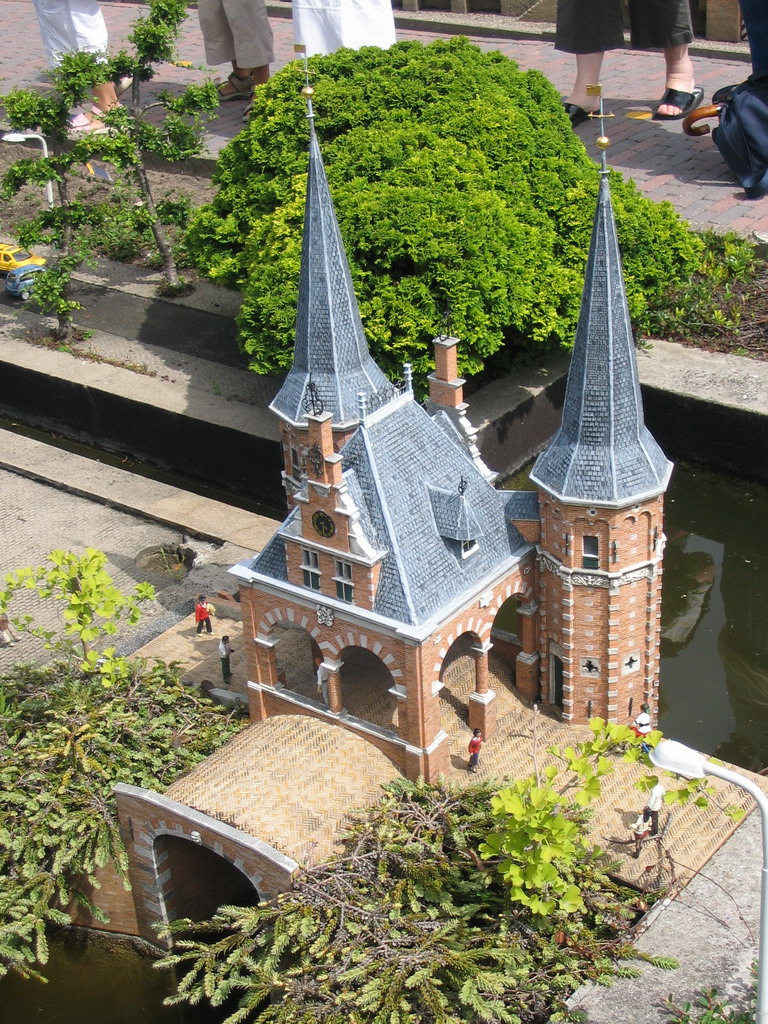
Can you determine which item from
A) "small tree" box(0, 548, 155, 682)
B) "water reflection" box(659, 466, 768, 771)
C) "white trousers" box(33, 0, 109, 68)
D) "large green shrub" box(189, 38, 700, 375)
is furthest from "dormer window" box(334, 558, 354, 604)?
"white trousers" box(33, 0, 109, 68)

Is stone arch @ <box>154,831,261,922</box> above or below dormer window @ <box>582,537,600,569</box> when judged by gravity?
below

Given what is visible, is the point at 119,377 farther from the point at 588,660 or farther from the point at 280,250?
the point at 588,660

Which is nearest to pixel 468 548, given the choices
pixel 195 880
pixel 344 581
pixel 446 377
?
pixel 344 581

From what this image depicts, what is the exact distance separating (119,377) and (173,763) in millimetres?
20737

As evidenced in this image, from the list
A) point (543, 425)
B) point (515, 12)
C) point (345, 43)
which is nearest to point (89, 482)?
point (543, 425)

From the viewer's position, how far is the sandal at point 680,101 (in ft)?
186

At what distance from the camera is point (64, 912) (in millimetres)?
28469

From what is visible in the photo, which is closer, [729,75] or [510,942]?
[510,942]

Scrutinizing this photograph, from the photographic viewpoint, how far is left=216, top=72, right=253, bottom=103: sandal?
6262 cm

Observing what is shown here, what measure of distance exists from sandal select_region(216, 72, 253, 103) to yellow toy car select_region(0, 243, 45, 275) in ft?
47.6

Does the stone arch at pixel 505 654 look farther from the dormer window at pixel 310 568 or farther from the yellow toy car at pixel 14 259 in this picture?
the yellow toy car at pixel 14 259

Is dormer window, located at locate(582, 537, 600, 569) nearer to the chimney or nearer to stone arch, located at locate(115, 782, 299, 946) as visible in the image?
the chimney

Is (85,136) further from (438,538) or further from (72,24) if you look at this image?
(438,538)

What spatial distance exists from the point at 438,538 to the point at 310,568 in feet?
8.29
